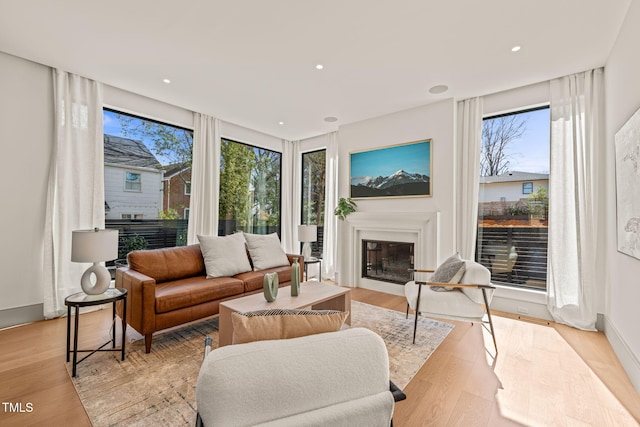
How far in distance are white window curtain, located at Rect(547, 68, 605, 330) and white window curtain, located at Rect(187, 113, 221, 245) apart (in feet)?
16.1

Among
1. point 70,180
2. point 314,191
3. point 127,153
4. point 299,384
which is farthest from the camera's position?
point 314,191

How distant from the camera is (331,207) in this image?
551 centimetres

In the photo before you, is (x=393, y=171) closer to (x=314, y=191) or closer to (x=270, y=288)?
(x=314, y=191)

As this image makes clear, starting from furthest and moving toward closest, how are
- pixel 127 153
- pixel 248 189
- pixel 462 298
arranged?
pixel 248 189 < pixel 127 153 < pixel 462 298

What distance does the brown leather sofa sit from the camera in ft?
8.24

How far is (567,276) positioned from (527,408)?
2154mm

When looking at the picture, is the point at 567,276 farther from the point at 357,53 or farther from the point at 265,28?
the point at 265,28

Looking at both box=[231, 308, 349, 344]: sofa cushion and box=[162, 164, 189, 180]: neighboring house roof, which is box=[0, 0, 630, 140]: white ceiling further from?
box=[231, 308, 349, 344]: sofa cushion

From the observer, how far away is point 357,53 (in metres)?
2.92

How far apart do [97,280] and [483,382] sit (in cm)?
330

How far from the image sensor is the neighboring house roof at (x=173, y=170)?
4438mm

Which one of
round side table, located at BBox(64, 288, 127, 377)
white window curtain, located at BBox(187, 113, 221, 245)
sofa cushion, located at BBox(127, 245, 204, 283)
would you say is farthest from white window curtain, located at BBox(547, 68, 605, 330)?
white window curtain, located at BBox(187, 113, 221, 245)

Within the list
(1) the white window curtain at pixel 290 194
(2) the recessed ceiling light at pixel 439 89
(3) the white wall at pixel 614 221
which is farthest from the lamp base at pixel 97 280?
(3) the white wall at pixel 614 221

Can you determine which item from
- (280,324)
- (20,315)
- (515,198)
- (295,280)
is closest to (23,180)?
(20,315)
